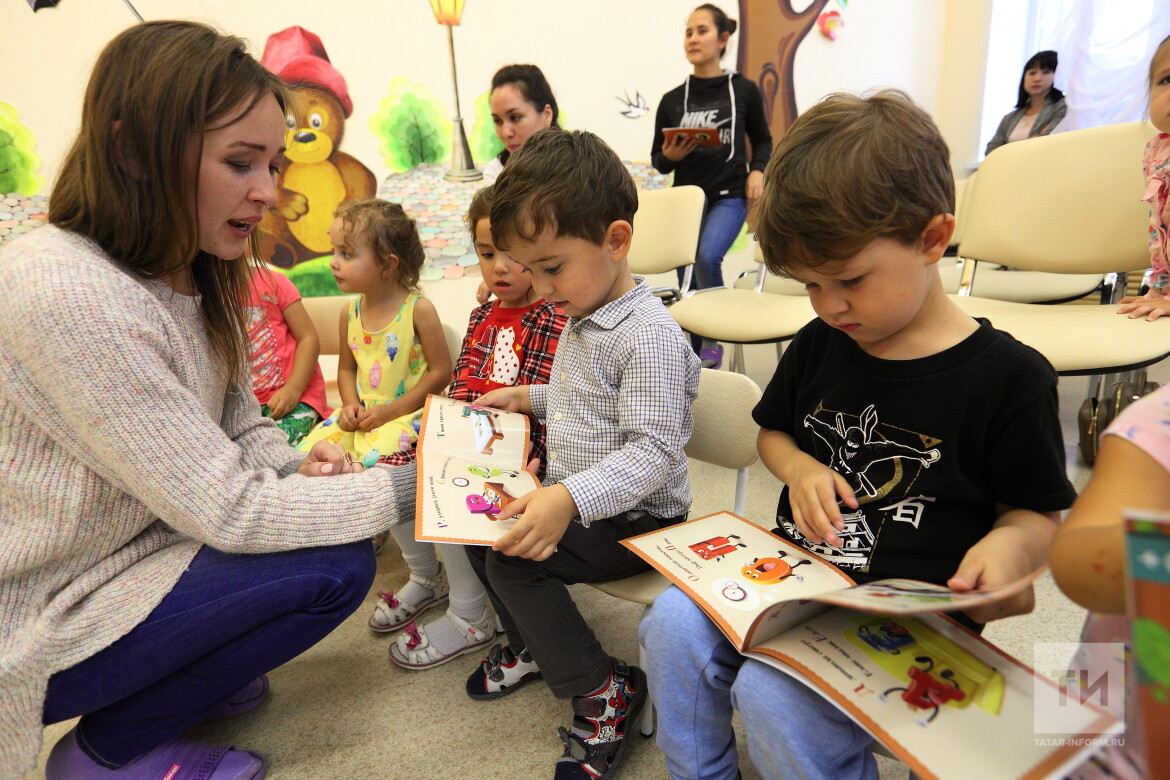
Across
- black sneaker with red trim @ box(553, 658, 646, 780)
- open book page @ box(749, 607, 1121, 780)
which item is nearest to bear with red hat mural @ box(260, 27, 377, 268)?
black sneaker with red trim @ box(553, 658, 646, 780)

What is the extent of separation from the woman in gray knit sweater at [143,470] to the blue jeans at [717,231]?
1.99m

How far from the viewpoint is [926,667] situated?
603 millimetres

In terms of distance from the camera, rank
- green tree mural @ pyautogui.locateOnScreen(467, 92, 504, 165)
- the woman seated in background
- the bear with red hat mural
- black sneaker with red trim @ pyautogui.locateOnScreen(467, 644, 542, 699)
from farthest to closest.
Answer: the woman seated in background → green tree mural @ pyautogui.locateOnScreen(467, 92, 504, 165) → the bear with red hat mural → black sneaker with red trim @ pyautogui.locateOnScreen(467, 644, 542, 699)

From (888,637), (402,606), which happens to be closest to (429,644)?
(402,606)

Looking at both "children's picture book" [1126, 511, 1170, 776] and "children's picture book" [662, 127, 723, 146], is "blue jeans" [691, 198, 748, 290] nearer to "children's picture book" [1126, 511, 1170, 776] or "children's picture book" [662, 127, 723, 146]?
"children's picture book" [662, 127, 723, 146]

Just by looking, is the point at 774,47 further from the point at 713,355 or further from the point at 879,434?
the point at 879,434

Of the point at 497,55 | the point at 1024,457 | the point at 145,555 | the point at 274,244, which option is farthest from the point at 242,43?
the point at 497,55

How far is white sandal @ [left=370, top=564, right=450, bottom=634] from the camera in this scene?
1.47 metres

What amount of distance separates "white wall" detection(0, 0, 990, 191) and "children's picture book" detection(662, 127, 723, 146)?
764mm

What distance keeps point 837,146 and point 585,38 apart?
2834mm

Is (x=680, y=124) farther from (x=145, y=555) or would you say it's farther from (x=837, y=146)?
(x=145, y=555)

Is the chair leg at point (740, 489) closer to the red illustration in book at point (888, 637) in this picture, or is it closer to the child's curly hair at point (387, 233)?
the red illustration in book at point (888, 637)

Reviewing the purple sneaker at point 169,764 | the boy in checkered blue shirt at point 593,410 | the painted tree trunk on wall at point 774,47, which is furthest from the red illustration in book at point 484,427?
the painted tree trunk on wall at point 774,47

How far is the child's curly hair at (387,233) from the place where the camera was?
5.42ft
